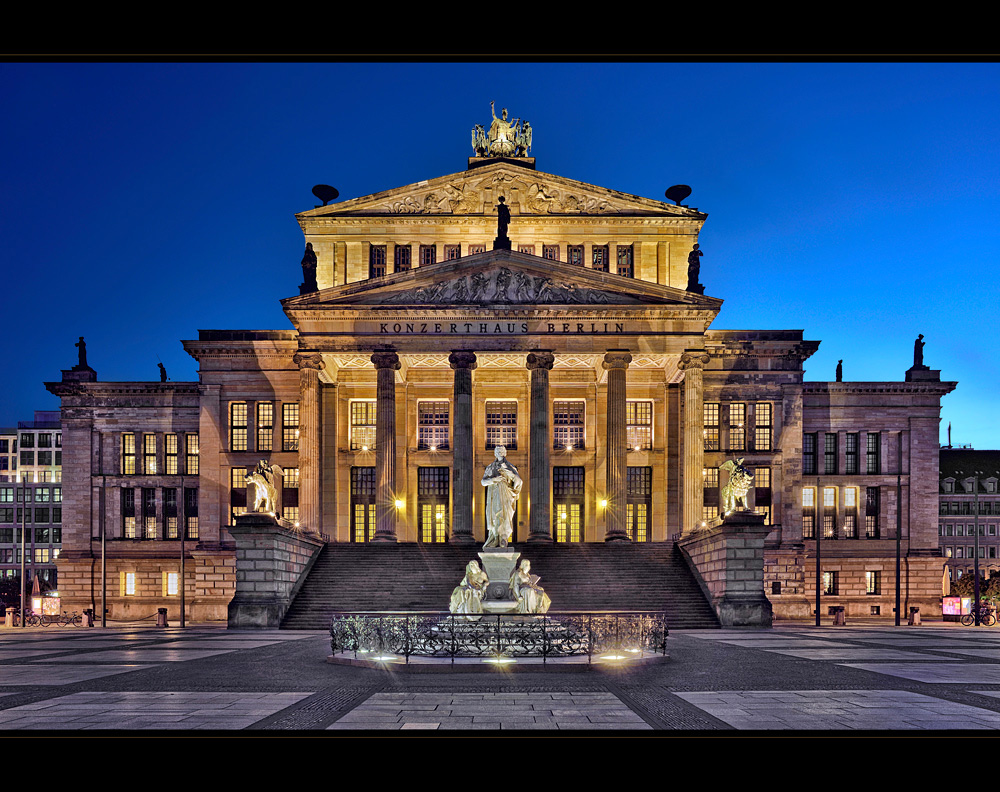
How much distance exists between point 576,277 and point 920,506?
30.5 meters

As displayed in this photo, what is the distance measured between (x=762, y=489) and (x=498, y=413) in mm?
17826

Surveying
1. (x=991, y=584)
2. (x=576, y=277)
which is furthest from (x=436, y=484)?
(x=991, y=584)

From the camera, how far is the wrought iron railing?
21.1 m

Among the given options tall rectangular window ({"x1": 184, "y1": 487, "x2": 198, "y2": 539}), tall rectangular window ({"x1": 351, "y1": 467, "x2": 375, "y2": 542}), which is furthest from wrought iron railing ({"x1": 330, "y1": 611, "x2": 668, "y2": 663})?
tall rectangular window ({"x1": 184, "y1": 487, "x2": 198, "y2": 539})

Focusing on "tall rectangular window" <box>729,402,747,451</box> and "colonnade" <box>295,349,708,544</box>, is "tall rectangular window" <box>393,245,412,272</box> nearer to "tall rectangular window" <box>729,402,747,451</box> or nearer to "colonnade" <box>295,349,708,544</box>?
"colonnade" <box>295,349,708,544</box>

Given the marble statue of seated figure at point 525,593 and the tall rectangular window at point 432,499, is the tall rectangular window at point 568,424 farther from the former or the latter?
the marble statue of seated figure at point 525,593

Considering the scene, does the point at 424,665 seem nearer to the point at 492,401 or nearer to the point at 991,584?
the point at 492,401

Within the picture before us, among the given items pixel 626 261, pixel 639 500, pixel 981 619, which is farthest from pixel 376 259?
pixel 981 619

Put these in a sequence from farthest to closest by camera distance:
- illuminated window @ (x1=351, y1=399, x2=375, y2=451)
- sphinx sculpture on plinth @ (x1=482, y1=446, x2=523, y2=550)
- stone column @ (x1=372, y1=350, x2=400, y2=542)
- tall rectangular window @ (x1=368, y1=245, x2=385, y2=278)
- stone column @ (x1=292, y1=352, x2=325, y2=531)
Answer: tall rectangular window @ (x1=368, y1=245, x2=385, y2=278), illuminated window @ (x1=351, y1=399, x2=375, y2=451), stone column @ (x1=292, y1=352, x2=325, y2=531), stone column @ (x1=372, y1=350, x2=400, y2=542), sphinx sculpture on plinth @ (x1=482, y1=446, x2=523, y2=550)

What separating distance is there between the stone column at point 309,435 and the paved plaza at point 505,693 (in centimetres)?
2253

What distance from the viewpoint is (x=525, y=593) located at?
77.6 ft

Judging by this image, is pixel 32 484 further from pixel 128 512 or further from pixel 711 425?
pixel 711 425

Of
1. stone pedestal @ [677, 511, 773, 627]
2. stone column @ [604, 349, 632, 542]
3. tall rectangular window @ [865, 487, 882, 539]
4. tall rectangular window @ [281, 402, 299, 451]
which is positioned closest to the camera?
stone pedestal @ [677, 511, 773, 627]

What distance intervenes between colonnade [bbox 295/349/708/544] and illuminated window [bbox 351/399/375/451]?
205 inches
